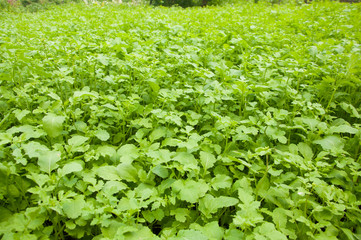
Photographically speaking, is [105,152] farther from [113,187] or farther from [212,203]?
[212,203]

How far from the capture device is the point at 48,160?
5.39ft

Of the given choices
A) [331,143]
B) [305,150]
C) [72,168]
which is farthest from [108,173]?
[331,143]

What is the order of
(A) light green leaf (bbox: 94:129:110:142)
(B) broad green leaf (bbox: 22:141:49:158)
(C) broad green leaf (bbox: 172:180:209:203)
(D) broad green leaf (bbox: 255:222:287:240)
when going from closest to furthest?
1. (D) broad green leaf (bbox: 255:222:287:240)
2. (C) broad green leaf (bbox: 172:180:209:203)
3. (B) broad green leaf (bbox: 22:141:49:158)
4. (A) light green leaf (bbox: 94:129:110:142)

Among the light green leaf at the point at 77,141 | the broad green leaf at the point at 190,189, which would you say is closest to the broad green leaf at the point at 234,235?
the broad green leaf at the point at 190,189

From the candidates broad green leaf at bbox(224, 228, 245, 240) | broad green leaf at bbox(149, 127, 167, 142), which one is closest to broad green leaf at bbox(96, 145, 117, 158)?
broad green leaf at bbox(149, 127, 167, 142)

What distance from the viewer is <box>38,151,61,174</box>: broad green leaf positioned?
1.60 meters

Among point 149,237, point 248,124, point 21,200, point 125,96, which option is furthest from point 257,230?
point 125,96

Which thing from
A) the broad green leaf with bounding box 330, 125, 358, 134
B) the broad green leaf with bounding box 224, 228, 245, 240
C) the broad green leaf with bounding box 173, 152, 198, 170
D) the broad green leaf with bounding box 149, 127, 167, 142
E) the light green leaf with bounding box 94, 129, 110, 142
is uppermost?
the light green leaf with bounding box 94, 129, 110, 142

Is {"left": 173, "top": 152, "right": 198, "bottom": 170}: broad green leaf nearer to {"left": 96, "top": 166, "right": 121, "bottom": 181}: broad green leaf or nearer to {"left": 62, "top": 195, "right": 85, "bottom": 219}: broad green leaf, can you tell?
{"left": 96, "top": 166, "right": 121, "bottom": 181}: broad green leaf

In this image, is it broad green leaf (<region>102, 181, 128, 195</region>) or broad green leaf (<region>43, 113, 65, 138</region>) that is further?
broad green leaf (<region>43, 113, 65, 138</region>)

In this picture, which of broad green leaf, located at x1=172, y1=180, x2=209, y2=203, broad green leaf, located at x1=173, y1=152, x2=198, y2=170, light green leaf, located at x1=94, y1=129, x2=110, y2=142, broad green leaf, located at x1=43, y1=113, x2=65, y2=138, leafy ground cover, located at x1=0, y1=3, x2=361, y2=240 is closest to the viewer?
leafy ground cover, located at x1=0, y1=3, x2=361, y2=240

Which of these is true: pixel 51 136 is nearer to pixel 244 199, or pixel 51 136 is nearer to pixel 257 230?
pixel 244 199

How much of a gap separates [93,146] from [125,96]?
773 mm

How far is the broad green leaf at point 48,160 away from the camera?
160cm
